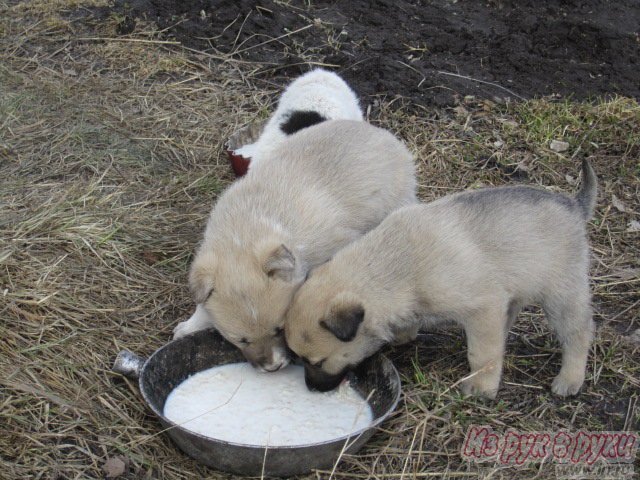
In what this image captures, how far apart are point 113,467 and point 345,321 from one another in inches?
55.0

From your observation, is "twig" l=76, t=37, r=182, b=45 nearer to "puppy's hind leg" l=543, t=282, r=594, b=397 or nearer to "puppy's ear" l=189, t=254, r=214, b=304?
"puppy's ear" l=189, t=254, r=214, b=304

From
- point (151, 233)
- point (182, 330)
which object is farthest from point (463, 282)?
point (151, 233)

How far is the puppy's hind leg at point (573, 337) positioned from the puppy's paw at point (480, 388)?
421 millimetres

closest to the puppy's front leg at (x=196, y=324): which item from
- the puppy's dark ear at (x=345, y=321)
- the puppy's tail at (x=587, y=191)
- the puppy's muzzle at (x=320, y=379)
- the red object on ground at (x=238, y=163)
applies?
the puppy's muzzle at (x=320, y=379)

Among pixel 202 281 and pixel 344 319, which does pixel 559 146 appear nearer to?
pixel 344 319

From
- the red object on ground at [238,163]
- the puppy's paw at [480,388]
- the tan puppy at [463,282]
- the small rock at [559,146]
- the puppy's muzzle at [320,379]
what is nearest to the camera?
the tan puppy at [463,282]

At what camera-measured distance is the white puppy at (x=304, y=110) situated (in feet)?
22.4

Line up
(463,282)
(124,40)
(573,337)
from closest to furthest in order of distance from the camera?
(463,282) < (573,337) < (124,40)

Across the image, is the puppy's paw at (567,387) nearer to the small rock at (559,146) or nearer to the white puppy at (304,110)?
the white puppy at (304,110)

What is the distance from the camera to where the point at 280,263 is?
449cm

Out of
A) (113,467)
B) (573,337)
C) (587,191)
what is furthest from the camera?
(587,191)

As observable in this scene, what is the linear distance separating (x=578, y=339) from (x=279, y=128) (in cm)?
324

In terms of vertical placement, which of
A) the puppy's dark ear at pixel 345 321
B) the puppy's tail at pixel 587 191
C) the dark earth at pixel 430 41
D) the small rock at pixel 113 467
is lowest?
the small rock at pixel 113 467

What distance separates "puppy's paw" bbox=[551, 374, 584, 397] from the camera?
15.7 feet
